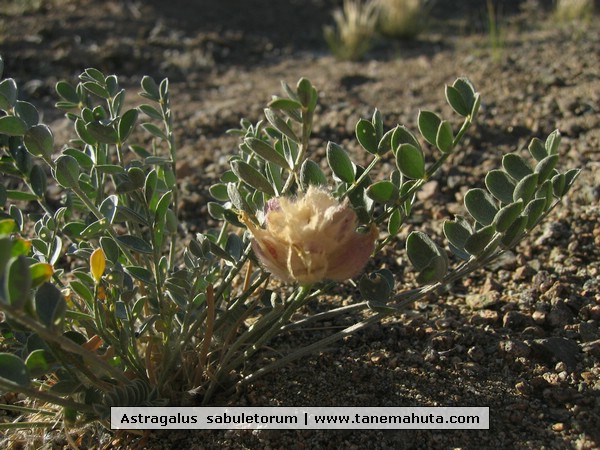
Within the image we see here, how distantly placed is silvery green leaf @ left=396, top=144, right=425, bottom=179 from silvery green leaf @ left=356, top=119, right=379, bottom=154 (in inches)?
4.8

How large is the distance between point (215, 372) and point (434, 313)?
0.67 metres

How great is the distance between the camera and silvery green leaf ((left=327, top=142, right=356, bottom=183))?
1389 millimetres

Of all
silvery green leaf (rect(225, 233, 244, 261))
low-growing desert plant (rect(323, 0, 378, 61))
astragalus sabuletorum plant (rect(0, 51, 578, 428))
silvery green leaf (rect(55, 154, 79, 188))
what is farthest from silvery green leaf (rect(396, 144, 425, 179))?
low-growing desert plant (rect(323, 0, 378, 61))

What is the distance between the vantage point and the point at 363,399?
1.63 meters

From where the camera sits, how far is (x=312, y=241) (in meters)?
1.10

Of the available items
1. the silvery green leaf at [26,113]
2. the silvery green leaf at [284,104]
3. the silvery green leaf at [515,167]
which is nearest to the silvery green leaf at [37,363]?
the silvery green leaf at [26,113]

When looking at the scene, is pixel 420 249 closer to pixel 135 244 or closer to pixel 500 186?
pixel 500 186

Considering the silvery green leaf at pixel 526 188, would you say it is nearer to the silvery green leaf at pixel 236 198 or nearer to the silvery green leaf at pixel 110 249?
the silvery green leaf at pixel 236 198

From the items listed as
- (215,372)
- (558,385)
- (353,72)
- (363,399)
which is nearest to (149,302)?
(215,372)

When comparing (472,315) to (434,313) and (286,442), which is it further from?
(286,442)

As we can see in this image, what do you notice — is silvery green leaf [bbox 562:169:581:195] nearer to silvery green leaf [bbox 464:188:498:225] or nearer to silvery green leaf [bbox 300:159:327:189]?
silvery green leaf [bbox 464:188:498:225]

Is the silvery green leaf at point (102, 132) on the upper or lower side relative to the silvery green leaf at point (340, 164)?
upper
